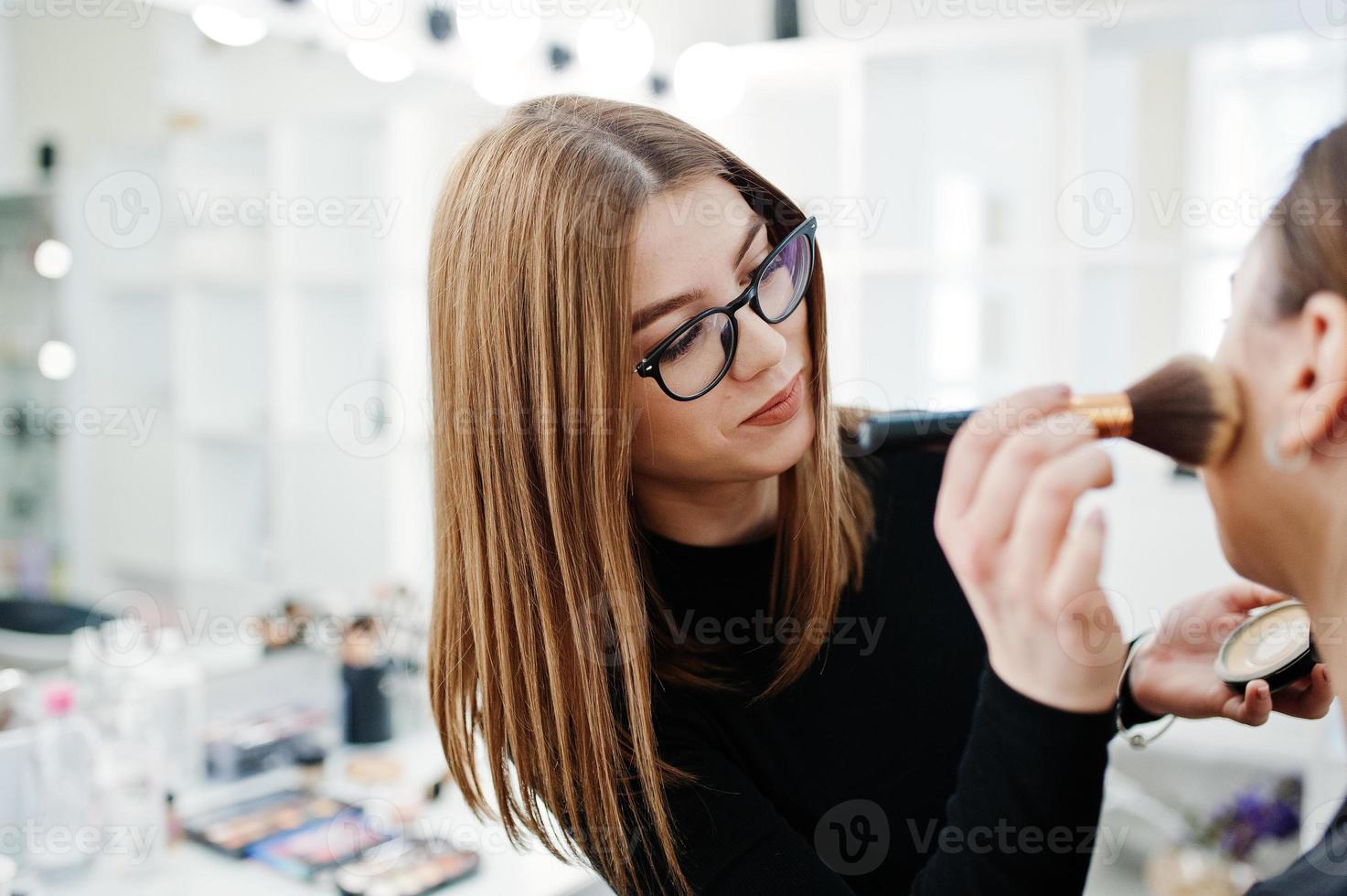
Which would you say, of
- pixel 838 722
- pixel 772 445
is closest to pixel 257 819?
pixel 838 722

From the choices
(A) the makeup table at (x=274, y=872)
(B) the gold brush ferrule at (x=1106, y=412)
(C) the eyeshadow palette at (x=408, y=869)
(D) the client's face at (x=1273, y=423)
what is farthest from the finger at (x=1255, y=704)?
(C) the eyeshadow palette at (x=408, y=869)

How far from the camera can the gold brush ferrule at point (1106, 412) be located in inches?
19.2

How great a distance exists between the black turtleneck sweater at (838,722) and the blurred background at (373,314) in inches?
1.8

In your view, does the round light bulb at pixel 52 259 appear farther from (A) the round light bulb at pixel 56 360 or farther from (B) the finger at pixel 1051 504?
(B) the finger at pixel 1051 504

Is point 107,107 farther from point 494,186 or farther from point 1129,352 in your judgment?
point 1129,352

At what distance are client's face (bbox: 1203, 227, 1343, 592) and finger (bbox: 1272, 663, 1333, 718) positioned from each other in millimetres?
149

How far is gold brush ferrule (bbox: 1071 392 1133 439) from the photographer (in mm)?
489

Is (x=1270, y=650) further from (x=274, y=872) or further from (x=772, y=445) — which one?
(x=274, y=872)

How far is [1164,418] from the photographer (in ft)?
1.66

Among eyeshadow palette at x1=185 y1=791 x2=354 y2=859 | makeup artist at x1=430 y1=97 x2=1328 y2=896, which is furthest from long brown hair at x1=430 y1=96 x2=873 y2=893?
eyeshadow palette at x1=185 y1=791 x2=354 y2=859

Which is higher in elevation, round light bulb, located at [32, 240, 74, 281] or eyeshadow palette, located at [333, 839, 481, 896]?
round light bulb, located at [32, 240, 74, 281]

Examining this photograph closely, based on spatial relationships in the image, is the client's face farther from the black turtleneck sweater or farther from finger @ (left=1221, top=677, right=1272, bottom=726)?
the black turtleneck sweater

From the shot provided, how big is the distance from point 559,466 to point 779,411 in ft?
0.54

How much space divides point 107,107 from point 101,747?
0.79m
